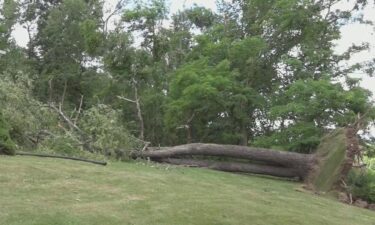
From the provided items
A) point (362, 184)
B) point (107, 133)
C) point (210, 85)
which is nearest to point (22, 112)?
point (107, 133)

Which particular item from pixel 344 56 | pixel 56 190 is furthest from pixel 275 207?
pixel 344 56

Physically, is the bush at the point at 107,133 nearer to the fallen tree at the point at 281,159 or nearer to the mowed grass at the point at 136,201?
the fallen tree at the point at 281,159

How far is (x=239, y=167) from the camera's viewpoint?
13.7 metres

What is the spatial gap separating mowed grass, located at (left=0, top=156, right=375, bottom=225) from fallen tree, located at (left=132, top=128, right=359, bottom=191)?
1.93 metres

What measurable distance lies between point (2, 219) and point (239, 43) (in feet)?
42.6

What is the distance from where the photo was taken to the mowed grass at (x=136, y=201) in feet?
18.8

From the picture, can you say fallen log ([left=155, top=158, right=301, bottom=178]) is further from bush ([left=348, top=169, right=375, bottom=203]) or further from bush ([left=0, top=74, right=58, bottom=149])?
bush ([left=0, top=74, right=58, bottom=149])

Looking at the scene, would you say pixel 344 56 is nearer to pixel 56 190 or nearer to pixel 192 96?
pixel 192 96

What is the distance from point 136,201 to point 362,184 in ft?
21.6

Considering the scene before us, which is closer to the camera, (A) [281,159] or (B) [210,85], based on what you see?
(A) [281,159]

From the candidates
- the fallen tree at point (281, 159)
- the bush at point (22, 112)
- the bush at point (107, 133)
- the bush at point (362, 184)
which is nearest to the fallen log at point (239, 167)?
the fallen tree at point (281, 159)

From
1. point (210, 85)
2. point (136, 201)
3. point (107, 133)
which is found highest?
point (210, 85)

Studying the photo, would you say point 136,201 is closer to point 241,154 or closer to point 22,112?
point 241,154

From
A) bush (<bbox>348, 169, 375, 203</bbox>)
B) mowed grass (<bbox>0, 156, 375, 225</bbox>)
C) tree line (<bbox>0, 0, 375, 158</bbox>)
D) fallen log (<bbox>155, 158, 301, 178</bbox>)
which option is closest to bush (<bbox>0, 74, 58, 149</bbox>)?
tree line (<bbox>0, 0, 375, 158</bbox>)
